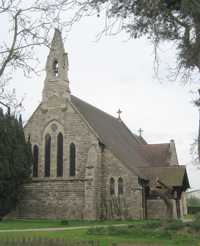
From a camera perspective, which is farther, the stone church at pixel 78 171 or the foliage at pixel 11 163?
the stone church at pixel 78 171

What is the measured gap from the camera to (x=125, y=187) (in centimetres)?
3353

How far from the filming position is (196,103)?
1875cm

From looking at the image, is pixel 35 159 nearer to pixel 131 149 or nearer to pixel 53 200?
pixel 53 200

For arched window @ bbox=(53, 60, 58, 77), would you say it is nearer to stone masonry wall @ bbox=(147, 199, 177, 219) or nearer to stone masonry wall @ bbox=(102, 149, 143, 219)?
stone masonry wall @ bbox=(102, 149, 143, 219)

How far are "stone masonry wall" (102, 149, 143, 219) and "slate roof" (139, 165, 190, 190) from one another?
86.5 inches

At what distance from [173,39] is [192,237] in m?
7.09

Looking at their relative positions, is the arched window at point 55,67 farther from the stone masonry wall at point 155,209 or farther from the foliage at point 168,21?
the foliage at point 168,21

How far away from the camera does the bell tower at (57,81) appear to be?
118 ft

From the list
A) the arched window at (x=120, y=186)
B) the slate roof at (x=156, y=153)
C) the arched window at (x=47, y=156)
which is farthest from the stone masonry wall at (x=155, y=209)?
the arched window at (x=47, y=156)

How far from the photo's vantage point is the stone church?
1312 inches

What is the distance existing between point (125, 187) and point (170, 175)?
3984 millimetres

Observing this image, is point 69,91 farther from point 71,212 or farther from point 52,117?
point 71,212

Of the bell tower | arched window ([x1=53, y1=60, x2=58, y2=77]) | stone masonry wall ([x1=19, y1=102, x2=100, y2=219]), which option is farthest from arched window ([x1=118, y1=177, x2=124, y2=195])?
arched window ([x1=53, y1=60, x2=58, y2=77])

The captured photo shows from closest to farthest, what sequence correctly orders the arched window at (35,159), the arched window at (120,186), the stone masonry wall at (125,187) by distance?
the stone masonry wall at (125,187), the arched window at (120,186), the arched window at (35,159)
